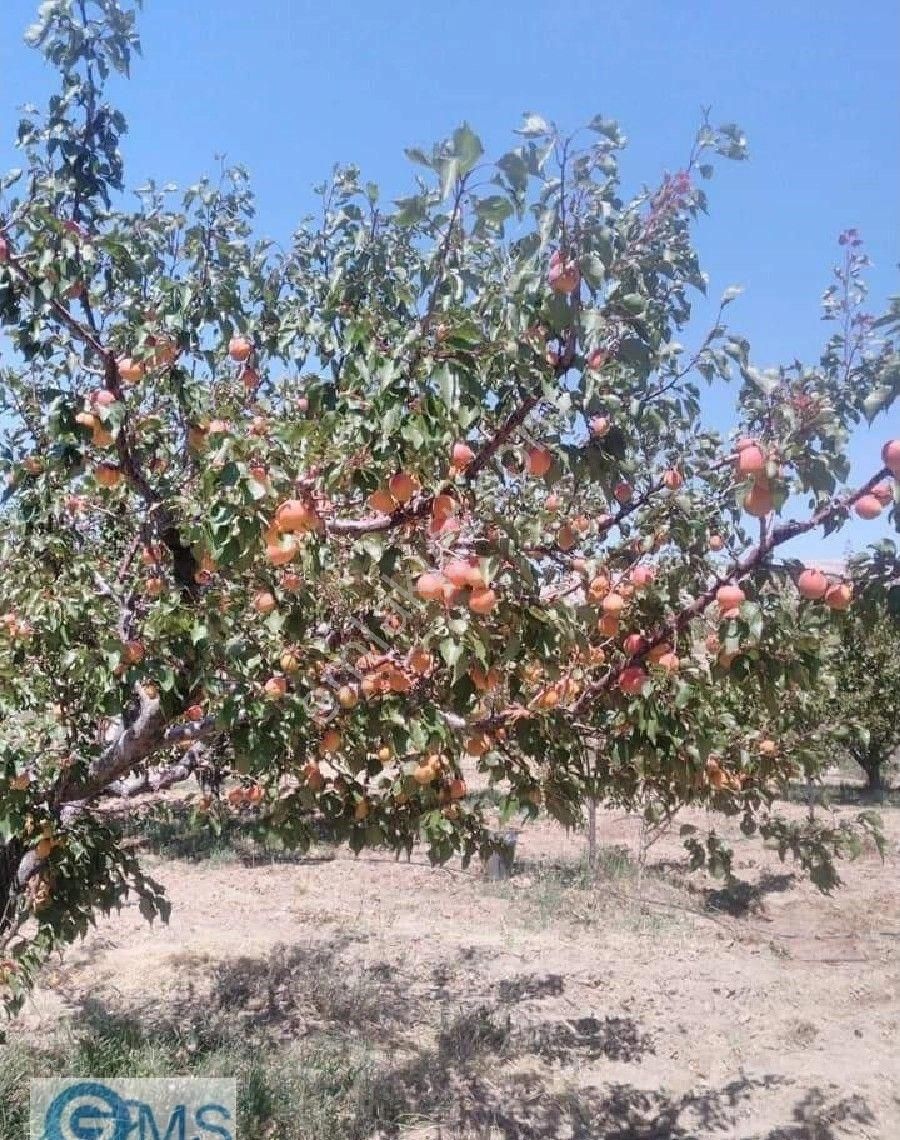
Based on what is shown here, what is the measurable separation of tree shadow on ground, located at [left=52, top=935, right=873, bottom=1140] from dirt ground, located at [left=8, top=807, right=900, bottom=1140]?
2 cm

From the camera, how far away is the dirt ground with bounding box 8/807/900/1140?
16.1 ft

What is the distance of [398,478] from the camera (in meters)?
2.05

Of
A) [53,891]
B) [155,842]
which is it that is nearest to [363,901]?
[155,842]

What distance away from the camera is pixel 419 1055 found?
545cm

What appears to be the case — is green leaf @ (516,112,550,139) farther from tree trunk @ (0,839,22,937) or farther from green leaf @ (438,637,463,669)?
tree trunk @ (0,839,22,937)

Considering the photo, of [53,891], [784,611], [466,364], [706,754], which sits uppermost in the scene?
[466,364]

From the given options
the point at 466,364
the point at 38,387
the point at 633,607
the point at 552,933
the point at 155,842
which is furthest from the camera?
the point at 155,842

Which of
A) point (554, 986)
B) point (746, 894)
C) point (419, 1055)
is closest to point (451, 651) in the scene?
point (419, 1055)

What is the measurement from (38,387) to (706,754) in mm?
3158

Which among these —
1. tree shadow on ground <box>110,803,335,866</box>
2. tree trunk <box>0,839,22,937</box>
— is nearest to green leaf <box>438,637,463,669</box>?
tree trunk <box>0,839,22,937</box>

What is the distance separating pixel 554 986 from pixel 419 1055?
61.6 inches

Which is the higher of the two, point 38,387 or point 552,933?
point 38,387

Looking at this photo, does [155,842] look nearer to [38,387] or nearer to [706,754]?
[38,387]

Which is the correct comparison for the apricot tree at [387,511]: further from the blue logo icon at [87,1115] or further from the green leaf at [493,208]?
the blue logo icon at [87,1115]
